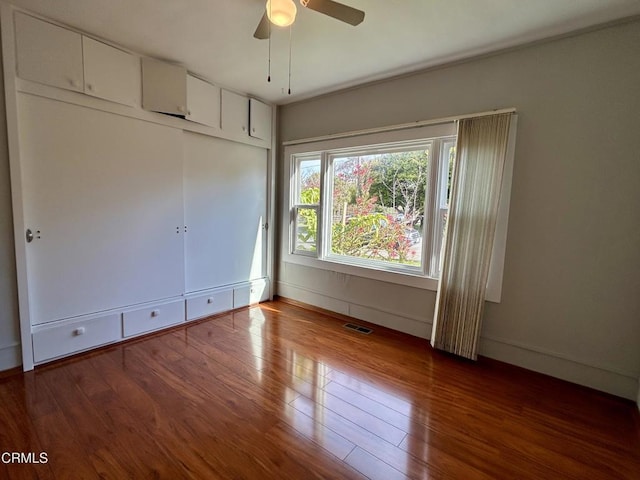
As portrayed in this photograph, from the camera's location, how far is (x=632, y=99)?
→ 2.02 m

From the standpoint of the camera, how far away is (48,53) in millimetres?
2227

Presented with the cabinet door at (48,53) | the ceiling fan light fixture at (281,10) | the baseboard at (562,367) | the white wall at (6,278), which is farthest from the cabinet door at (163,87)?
the baseboard at (562,367)

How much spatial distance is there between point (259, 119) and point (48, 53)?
1.98 m

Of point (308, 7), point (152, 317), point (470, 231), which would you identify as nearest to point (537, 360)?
point (470, 231)

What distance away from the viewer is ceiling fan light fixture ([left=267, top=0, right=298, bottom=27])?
159 cm

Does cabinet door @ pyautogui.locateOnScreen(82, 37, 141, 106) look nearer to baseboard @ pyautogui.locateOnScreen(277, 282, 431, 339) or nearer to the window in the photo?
the window

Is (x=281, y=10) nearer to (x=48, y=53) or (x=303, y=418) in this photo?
(x=48, y=53)

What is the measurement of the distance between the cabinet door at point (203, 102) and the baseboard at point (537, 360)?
2.60 meters

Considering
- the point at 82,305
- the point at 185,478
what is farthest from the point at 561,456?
the point at 82,305

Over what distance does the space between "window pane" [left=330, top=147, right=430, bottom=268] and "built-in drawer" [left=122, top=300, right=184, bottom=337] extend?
1.87 m

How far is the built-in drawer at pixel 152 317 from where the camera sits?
2818 mm

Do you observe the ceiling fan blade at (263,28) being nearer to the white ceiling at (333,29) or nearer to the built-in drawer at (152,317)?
the white ceiling at (333,29)

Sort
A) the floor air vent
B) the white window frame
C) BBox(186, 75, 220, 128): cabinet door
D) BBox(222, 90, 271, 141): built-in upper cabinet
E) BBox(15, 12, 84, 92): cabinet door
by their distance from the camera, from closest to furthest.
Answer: BBox(15, 12, 84, 92): cabinet door < the white window frame < BBox(186, 75, 220, 128): cabinet door < the floor air vent < BBox(222, 90, 271, 141): built-in upper cabinet

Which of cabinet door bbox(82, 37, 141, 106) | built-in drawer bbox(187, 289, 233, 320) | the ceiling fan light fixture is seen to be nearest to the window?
built-in drawer bbox(187, 289, 233, 320)
